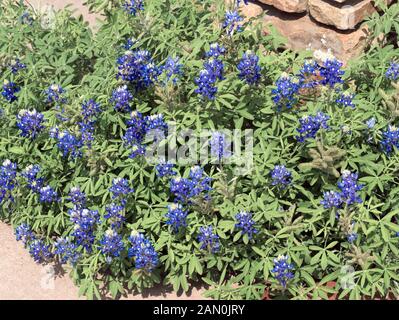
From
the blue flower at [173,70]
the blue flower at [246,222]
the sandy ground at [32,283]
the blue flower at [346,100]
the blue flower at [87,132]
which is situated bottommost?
the sandy ground at [32,283]

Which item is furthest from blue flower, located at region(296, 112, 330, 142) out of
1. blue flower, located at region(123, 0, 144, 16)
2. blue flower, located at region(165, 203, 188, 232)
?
blue flower, located at region(123, 0, 144, 16)

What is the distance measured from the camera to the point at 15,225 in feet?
17.8

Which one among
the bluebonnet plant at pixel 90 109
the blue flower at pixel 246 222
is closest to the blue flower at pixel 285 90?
the blue flower at pixel 246 222

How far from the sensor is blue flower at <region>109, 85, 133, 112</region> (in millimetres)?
5051

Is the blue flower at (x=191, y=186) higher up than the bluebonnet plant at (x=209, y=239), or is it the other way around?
the blue flower at (x=191, y=186)

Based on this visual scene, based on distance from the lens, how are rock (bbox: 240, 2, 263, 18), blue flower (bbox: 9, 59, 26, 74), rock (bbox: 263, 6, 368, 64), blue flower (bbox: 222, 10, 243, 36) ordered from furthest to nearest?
rock (bbox: 240, 2, 263, 18)
rock (bbox: 263, 6, 368, 64)
blue flower (bbox: 9, 59, 26, 74)
blue flower (bbox: 222, 10, 243, 36)

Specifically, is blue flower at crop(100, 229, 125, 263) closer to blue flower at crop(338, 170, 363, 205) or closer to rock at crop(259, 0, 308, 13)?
blue flower at crop(338, 170, 363, 205)

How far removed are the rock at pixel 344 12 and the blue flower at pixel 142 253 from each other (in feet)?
8.40

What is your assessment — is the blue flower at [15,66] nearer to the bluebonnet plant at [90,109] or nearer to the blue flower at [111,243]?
the bluebonnet plant at [90,109]

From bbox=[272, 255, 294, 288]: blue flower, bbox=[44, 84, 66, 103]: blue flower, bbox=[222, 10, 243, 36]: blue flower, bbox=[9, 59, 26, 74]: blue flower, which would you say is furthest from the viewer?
bbox=[9, 59, 26, 74]: blue flower

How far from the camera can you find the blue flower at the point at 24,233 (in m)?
5.22

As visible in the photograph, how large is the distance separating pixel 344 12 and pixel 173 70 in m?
1.69

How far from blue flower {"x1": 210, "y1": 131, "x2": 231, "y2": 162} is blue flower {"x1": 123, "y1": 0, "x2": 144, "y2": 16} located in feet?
4.42

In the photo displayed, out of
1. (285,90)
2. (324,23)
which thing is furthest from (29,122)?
(324,23)
